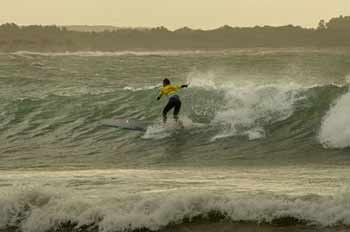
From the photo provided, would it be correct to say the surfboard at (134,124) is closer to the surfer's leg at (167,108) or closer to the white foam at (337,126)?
the surfer's leg at (167,108)

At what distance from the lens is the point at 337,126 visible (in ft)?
53.3

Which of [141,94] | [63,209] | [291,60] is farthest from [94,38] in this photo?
[63,209]

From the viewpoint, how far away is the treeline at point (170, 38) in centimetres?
8762

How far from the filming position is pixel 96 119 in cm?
2128

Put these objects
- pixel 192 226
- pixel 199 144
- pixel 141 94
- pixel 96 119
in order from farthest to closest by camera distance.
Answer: pixel 141 94 → pixel 96 119 → pixel 199 144 → pixel 192 226

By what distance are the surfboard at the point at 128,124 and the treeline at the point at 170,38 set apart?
205ft

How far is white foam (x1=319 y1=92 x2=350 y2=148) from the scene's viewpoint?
50.9 ft

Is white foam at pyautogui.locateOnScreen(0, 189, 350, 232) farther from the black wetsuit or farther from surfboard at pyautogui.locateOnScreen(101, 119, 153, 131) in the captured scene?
surfboard at pyautogui.locateOnScreen(101, 119, 153, 131)

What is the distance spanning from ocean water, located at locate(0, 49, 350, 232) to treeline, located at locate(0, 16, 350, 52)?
193ft

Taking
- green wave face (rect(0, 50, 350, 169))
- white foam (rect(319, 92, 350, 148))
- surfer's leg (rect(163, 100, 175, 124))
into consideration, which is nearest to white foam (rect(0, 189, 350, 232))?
green wave face (rect(0, 50, 350, 169))

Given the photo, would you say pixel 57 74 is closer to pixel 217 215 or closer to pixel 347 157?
pixel 347 157

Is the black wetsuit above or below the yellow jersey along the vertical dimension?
below

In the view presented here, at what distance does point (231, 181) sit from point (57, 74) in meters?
27.9

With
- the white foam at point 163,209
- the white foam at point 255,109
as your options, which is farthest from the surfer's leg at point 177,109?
the white foam at point 163,209
